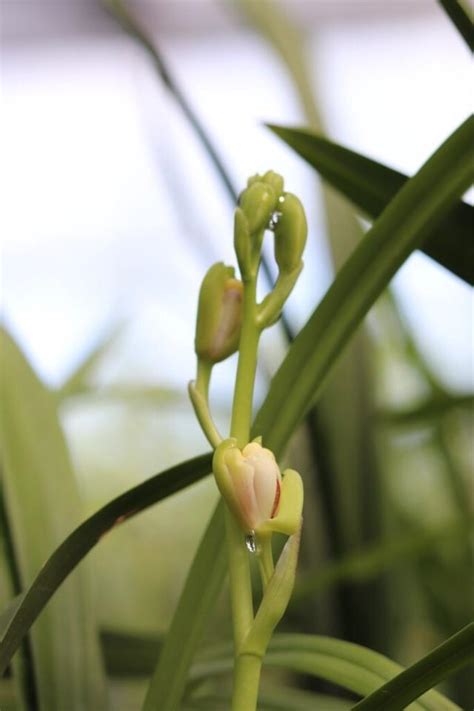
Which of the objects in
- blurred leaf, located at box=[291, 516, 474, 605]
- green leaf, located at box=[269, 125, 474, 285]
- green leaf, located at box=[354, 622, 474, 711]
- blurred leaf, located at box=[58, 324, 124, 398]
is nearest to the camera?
green leaf, located at box=[354, 622, 474, 711]

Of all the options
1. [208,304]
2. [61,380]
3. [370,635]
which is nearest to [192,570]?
[208,304]

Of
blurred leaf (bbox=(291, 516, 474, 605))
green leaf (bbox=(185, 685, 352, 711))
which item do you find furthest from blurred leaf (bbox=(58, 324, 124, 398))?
green leaf (bbox=(185, 685, 352, 711))

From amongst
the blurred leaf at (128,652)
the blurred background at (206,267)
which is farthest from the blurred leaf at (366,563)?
the blurred leaf at (128,652)

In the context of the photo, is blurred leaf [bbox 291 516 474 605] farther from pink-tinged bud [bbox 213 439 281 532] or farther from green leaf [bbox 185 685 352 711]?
pink-tinged bud [bbox 213 439 281 532]

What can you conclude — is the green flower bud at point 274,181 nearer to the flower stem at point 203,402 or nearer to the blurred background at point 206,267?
the flower stem at point 203,402

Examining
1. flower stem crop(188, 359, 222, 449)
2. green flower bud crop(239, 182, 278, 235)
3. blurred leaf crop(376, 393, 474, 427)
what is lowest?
blurred leaf crop(376, 393, 474, 427)
